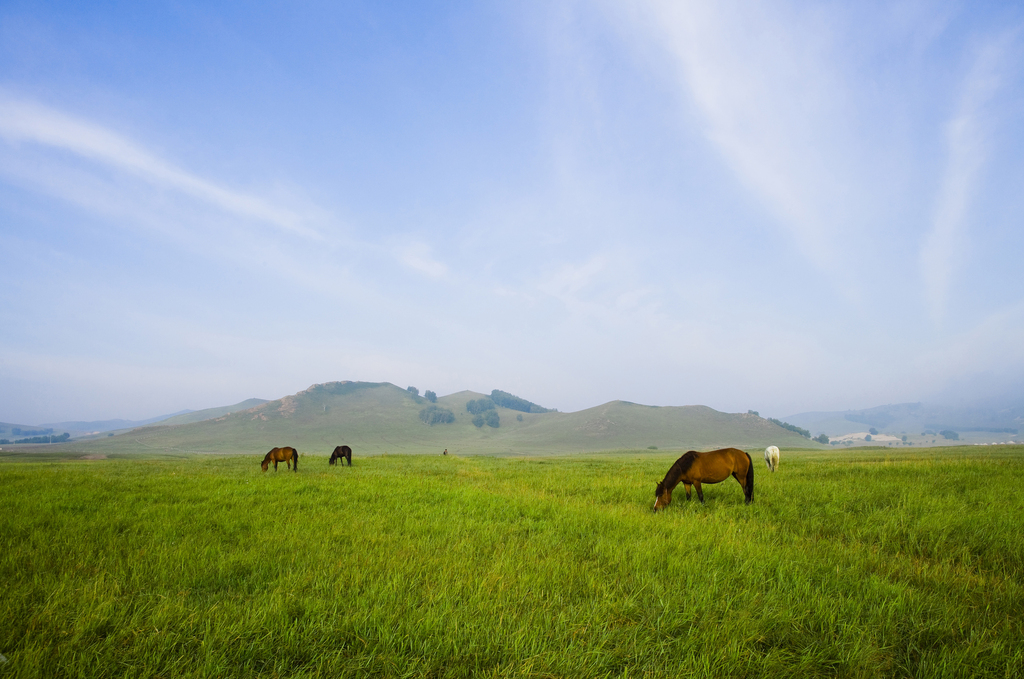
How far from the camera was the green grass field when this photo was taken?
12.3ft

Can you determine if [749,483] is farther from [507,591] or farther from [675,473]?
[507,591]

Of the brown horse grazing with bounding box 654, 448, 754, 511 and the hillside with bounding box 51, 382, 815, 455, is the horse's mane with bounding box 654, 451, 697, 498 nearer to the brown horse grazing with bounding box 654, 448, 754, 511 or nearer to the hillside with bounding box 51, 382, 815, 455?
the brown horse grazing with bounding box 654, 448, 754, 511

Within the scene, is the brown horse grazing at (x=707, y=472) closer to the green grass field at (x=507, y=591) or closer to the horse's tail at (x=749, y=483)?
the horse's tail at (x=749, y=483)

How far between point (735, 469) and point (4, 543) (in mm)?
14713

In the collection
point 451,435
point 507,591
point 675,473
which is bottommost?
point 451,435

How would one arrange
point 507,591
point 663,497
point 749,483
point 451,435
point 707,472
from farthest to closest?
point 451,435 → point 749,483 → point 707,472 → point 663,497 → point 507,591

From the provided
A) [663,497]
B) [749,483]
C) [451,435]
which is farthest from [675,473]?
[451,435]

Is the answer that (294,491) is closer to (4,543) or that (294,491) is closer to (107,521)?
(107,521)

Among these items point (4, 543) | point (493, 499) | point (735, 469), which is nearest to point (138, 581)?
point (4, 543)

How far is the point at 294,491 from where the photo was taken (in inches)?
508

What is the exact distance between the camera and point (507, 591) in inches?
198

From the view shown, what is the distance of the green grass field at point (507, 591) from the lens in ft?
12.3

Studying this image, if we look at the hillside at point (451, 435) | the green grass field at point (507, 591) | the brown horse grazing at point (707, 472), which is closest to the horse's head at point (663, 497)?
the brown horse grazing at point (707, 472)

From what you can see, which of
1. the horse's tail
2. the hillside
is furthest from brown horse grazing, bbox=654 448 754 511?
the hillside
